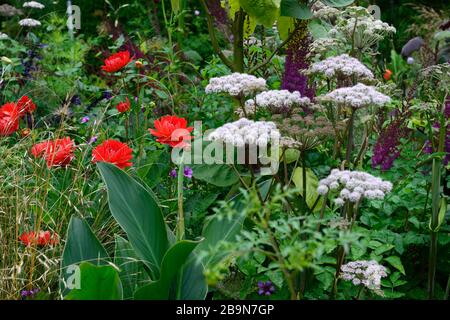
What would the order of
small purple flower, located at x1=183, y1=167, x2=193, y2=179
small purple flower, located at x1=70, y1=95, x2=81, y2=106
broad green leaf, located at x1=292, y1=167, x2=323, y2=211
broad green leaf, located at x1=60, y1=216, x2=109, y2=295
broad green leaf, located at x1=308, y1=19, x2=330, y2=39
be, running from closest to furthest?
broad green leaf, located at x1=60, y1=216, x2=109, y2=295 → broad green leaf, located at x1=292, y1=167, x2=323, y2=211 → small purple flower, located at x1=183, y1=167, x2=193, y2=179 → broad green leaf, located at x1=308, y1=19, x2=330, y2=39 → small purple flower, located at x1=70, y1=95, x2=81, y2=106

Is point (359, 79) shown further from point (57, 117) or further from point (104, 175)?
point (57, 117)

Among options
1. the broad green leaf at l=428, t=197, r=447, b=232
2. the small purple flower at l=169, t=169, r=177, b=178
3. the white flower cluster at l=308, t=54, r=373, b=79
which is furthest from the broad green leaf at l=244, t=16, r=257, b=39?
the broad green leaf at l=428, t=197, r=447, b=232

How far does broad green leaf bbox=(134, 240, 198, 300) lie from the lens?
2215mm

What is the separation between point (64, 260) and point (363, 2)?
16.9ft

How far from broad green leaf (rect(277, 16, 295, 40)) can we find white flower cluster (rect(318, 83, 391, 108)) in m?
0.81

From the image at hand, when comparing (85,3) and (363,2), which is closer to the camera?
(363,2)

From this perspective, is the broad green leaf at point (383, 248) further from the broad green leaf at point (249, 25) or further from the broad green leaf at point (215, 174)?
the broad green leaf at point (249, 25)

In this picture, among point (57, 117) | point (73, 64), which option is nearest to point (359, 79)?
point (57, 117)

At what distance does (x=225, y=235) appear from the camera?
2391 millimetres

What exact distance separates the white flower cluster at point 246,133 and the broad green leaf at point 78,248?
1.82ft

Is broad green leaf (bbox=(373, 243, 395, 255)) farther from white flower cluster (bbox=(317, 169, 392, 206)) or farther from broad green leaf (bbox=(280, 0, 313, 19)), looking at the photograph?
broad green leaf (bbox=(280, 0, 313, 19))

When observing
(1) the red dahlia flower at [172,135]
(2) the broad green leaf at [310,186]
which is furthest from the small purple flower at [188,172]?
(2) the broad green leaf at [310,186]

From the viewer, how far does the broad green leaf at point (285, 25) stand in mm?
3098
